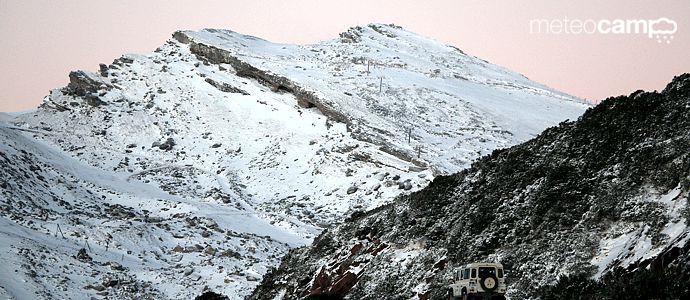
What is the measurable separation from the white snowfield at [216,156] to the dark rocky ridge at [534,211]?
15.5 meters

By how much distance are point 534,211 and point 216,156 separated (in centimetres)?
6458

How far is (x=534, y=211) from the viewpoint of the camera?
23.0 metres

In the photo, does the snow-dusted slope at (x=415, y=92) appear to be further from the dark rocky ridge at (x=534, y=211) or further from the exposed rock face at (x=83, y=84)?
the dark rocky ridge at (x=534, y=211)

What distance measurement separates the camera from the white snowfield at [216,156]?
45.2 meters

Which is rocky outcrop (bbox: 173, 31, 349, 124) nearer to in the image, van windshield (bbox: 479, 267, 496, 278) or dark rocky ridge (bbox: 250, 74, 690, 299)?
dark rocky ridge (bbox: 250, 74, 690, 299)

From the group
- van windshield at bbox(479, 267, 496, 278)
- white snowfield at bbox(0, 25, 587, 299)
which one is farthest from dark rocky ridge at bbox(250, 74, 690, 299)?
white snowfield at bbox(0, 25, 587, 299)

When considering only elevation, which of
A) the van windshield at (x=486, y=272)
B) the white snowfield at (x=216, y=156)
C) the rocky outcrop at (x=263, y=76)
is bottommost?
the white snowfield at (x=216, y=156)

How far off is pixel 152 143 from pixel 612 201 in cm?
7441

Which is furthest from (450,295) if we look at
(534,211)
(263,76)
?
(263,76)

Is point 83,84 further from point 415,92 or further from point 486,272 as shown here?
point 486,272

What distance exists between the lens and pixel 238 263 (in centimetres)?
4781

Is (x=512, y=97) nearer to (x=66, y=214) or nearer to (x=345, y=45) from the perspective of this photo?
(x=345, y=45)

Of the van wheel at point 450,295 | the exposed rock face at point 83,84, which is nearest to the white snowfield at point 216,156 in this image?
the exposed rock face at point 83,84

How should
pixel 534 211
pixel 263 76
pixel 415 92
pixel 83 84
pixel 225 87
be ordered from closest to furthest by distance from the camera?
pixel 534 211 < pixel 263 76 < pixel 225 87 < pixel 83 84 < pixel 415 92
